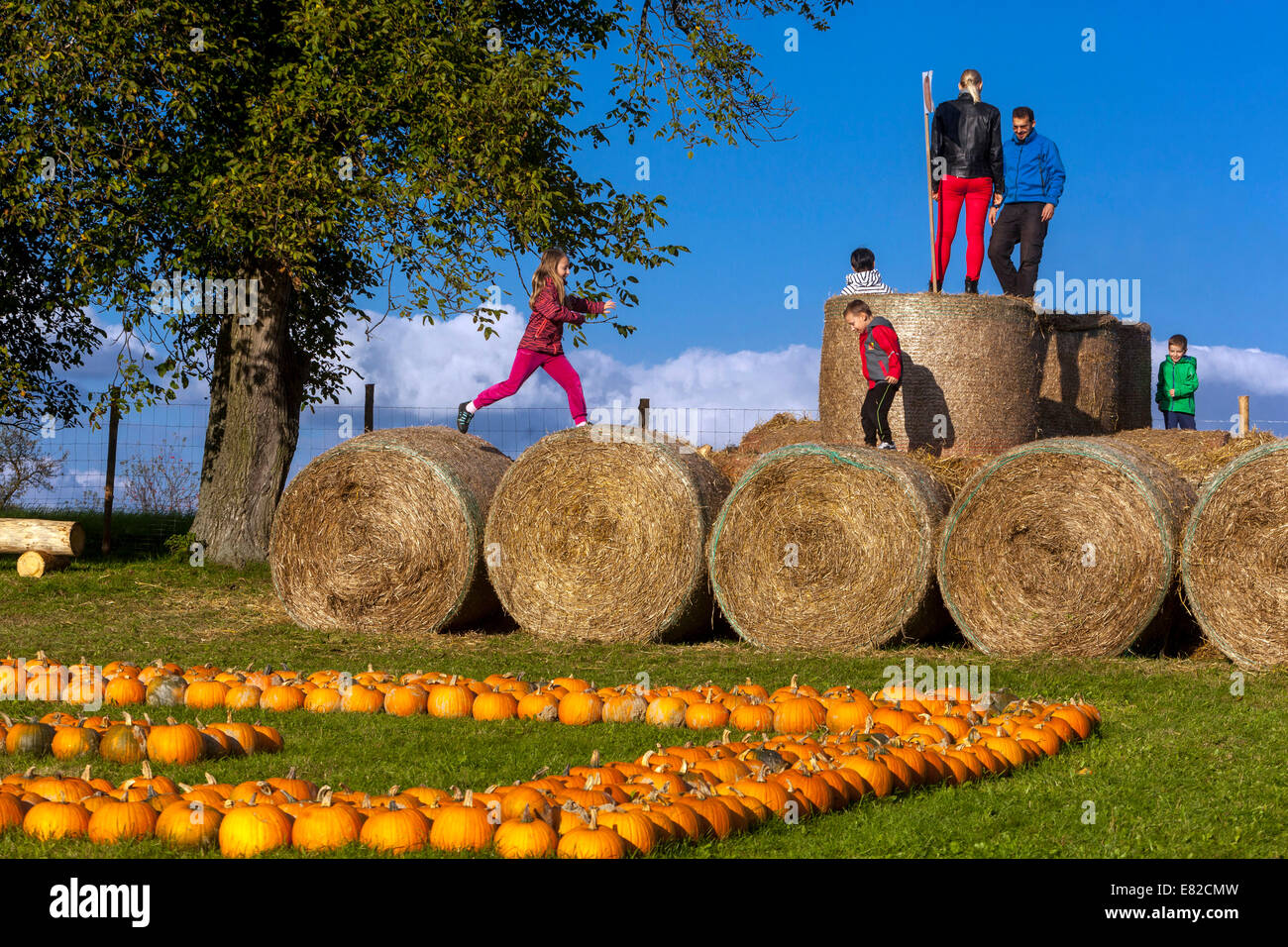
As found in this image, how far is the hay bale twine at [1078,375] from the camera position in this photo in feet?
41.3

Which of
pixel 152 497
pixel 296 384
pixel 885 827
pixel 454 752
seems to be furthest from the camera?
pixel 152 497

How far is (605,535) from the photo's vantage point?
1066cm

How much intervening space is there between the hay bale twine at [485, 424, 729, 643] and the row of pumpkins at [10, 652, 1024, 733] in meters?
2.69

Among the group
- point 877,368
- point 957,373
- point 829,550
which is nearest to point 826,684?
point 829,550

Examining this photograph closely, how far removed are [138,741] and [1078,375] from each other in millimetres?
9521

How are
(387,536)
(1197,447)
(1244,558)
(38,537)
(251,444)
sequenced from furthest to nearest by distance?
(251,444), (38,537), (387,536), (1197,447), (1244,558)

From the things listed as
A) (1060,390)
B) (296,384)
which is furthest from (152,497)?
(1060,390)

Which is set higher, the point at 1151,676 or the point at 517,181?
the point at 517,181

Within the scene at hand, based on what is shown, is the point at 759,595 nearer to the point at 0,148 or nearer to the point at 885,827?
the point at 885,827

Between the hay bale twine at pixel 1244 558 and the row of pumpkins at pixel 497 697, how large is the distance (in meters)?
2.73

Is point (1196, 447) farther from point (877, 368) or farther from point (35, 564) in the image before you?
point (35, 564)

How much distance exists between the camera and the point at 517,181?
13336 millimetres

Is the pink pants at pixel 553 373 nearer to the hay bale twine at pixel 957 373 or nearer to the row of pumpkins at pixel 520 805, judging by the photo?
the hay bale twine at pixel 957 373
